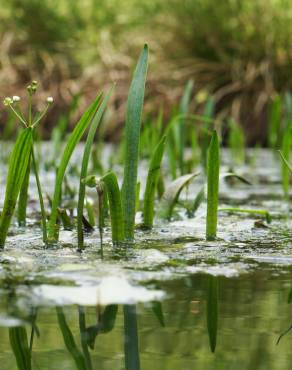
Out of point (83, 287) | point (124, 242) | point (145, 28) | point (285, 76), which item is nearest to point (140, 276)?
point (83, 287)

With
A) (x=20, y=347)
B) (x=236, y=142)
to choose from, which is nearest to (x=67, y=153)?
(x=20, y=347)

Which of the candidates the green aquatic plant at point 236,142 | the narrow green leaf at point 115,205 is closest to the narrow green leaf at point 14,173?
the narrow green leaf at point 115,205

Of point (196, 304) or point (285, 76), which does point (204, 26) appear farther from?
point (196, 304)

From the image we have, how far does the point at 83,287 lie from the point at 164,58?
6.99 meters

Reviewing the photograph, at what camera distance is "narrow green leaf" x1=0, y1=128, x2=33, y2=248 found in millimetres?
1466

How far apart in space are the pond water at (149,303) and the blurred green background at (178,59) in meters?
4.56

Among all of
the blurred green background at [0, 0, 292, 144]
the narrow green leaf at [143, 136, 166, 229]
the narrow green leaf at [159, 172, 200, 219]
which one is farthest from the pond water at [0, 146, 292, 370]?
the blurred green background at [0, 0, 292, 144]

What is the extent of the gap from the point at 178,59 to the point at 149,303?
22.6 ft

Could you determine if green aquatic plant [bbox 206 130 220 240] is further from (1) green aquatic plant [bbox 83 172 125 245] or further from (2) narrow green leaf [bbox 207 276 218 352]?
(2) narrow green leaf [bbox 207 276 218 352]

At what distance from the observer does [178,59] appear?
25.5ft

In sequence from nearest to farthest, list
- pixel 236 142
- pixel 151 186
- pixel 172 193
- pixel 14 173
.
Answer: pixel 14 173 < pixel 151 186 < pixel 172 193 < pixel 236 142

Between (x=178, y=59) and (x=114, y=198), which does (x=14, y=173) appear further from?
(x=178, y=59)

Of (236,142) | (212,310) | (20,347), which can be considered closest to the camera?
(20,347)

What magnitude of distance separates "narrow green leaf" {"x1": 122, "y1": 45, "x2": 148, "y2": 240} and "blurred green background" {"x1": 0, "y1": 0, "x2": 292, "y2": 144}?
4.40m
